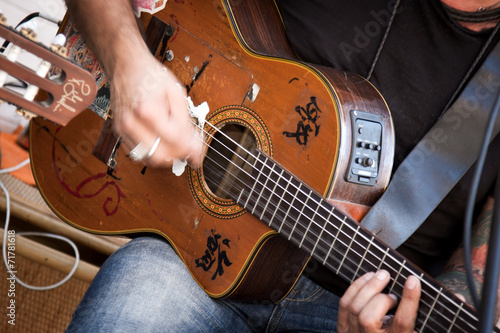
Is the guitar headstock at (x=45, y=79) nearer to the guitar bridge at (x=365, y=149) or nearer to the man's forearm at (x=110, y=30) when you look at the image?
the man's forearm at (x=110, y=30)

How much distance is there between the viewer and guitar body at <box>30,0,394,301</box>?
93cm

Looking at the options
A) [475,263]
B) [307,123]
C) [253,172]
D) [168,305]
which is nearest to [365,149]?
[307,123]

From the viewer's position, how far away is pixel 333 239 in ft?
2.91

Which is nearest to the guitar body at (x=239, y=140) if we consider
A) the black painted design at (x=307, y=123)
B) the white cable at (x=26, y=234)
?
the black painted design at (x=307, y=123)

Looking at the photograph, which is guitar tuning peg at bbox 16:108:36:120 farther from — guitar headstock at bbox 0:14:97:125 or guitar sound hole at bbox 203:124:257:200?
guitar sound hole at bbox 203:124:257:200

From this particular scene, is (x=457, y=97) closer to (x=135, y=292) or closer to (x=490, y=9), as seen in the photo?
(x=490, y=9)

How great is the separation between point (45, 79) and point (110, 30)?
0.73 ft

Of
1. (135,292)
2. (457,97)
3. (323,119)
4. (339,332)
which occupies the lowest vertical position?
(135,292)

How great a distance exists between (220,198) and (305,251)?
216 millimetres

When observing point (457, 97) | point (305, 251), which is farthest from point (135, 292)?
point (457, 97)

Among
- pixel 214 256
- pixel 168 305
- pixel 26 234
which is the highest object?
pixel 214 256

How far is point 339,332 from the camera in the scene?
3.01ft

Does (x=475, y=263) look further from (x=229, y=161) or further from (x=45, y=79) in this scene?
(x=45, y=79)

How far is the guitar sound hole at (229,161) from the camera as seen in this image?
0.98 metres
